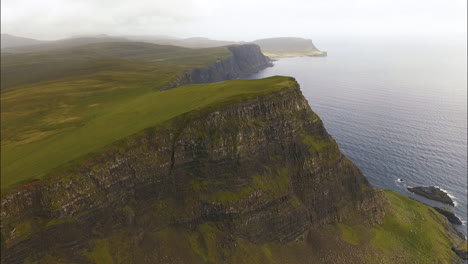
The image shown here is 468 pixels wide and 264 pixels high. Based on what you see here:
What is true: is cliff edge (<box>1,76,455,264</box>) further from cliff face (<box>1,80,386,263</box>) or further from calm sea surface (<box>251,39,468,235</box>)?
calm sea surface (<box>251,39,468,235</box>)

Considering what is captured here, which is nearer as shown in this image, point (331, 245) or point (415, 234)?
point (331, 245)

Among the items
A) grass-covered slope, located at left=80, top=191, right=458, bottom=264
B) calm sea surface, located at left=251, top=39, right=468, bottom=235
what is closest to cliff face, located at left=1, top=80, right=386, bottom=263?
grass-covered slope, located at left=80, top=191, right=458, bottom=264

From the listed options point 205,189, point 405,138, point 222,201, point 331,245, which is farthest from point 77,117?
point 405,138

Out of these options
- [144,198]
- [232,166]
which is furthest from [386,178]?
[144,198]

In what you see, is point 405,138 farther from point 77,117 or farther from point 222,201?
point 77,117

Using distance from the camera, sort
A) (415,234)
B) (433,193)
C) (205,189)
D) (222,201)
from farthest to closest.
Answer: (433,193) → (415,234) → (205,189) → (222,201)

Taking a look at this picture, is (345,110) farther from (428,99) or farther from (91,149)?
(91,149)

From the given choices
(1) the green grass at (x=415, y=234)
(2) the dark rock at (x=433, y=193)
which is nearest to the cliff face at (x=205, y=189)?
(1) the green grass at (x=415, y=234)
